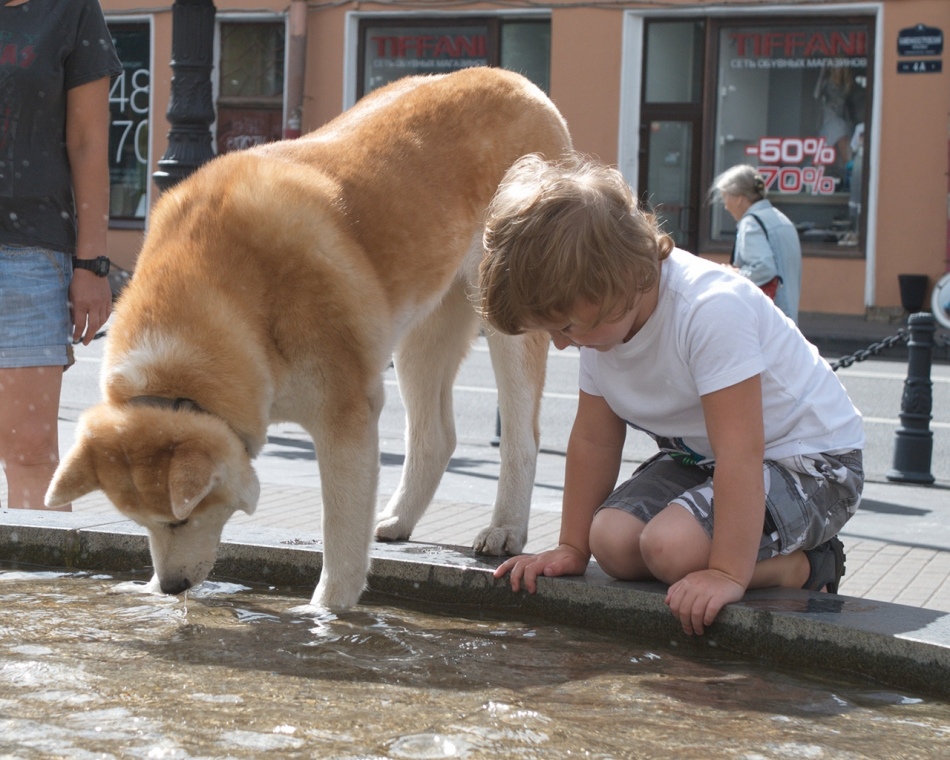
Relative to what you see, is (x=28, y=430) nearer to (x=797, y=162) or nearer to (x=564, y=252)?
(x=564, y=252)

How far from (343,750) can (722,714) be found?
87cm

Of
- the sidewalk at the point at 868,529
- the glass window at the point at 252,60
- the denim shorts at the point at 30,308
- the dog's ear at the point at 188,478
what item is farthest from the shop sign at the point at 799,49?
the dog's ear at the point at 188,478

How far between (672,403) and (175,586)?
4.93 feet

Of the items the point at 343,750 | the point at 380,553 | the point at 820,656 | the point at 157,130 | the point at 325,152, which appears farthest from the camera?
the point at 157,130

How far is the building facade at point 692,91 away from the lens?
18469mm

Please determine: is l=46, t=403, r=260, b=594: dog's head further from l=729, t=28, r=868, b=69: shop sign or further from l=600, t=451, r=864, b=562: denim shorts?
l=729, t=28, r=868, b=69: shop sign

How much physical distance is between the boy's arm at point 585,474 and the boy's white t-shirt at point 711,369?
7 cm

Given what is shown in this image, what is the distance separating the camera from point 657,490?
409cm

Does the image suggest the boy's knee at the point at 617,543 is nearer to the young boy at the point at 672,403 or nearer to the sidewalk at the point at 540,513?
the young boy at the point at 672,403

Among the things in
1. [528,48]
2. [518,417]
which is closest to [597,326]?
[518,417]

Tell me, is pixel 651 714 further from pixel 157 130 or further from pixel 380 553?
pixel 157 130

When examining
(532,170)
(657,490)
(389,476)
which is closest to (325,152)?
(532,170)

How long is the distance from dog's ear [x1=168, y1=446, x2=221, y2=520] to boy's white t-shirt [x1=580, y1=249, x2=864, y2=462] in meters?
1.11

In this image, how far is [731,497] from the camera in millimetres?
3525
